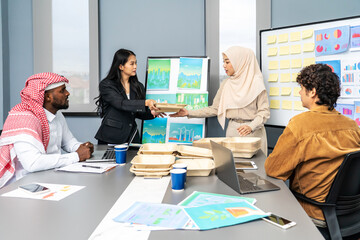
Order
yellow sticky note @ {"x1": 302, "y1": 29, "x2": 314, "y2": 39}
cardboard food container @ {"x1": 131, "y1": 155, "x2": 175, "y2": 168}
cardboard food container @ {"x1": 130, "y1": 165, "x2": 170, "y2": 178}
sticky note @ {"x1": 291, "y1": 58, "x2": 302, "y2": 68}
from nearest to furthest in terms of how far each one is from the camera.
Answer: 1. cardboard food container @ {"x1": 130, "y1": 165, "x2": 170, "y2": 178}
2. cardboard food container @ {"x1": 131, "y1": 155, "x2": 175, "y2": 168}
3. yellow sticky note @ {"x1": 302, "y1": 29, "x2": 314, "y2": 39}
4. sticky note @ {"x1": 291, "y1": 58, "x2": 302, "y2": 68}

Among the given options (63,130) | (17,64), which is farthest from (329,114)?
(17,64)

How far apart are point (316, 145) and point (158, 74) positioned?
7.41 ft

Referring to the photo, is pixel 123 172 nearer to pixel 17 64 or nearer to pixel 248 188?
pixel 248 188

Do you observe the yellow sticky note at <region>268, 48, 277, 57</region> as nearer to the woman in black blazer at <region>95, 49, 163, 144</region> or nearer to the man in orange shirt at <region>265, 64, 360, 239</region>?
the woman in black blazer at <region>95, 49, 163, 144</region>

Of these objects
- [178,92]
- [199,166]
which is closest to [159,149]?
[199,166]

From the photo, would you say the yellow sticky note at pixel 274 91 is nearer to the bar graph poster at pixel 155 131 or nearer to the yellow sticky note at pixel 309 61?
the yellow sticky note at pixel 309 61

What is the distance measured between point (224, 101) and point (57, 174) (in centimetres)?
173

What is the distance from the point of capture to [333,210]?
149cm

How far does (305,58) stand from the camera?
2961 mm

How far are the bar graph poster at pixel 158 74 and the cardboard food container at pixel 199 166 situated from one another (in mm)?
1834

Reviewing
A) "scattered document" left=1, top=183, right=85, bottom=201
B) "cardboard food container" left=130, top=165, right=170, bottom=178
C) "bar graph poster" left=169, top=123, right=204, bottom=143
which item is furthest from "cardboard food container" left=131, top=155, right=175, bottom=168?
"bar graph poster" left=169, top=123, right=204, bottom=143

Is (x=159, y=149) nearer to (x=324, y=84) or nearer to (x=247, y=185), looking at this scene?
(x=247, y=185)

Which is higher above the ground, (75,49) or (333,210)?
(75,49)

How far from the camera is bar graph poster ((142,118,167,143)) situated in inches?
135
